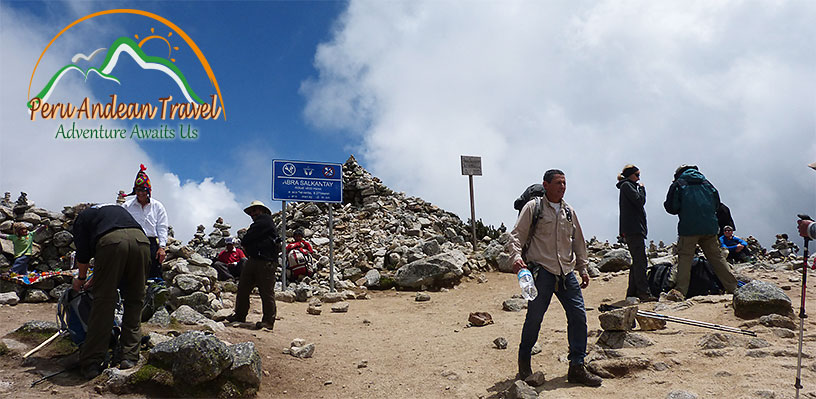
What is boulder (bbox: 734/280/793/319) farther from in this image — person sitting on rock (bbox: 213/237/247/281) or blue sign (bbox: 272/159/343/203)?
person sitting on rock (bbox: 213/237/247/281)

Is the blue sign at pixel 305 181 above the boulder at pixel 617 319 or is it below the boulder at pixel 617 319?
above

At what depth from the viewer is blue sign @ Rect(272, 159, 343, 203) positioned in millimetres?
12406

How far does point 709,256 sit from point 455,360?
14.9 feet

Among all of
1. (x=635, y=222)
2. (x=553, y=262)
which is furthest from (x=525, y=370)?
(x=635, y=222)

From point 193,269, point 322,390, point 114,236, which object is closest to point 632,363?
point 322,390

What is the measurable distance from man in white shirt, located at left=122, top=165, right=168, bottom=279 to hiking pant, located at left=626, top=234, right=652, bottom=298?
710 centimetres

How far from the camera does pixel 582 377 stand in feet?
15.2

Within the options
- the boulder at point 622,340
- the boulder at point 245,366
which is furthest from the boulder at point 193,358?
the boulder at point 622,340

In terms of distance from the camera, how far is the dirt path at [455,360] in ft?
14.6

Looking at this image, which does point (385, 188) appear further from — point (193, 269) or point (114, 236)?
point (114, 236)

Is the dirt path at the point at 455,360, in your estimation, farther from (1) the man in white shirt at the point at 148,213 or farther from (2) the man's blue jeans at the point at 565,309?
(1) the man in white shirt at the point at 148,213

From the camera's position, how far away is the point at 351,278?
14.1 m

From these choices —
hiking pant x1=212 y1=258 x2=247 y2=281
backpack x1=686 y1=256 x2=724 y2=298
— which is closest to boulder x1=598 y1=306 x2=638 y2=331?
backpack x1=686 y1=256 x2=724 y2=298

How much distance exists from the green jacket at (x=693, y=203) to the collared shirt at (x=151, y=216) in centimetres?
773
